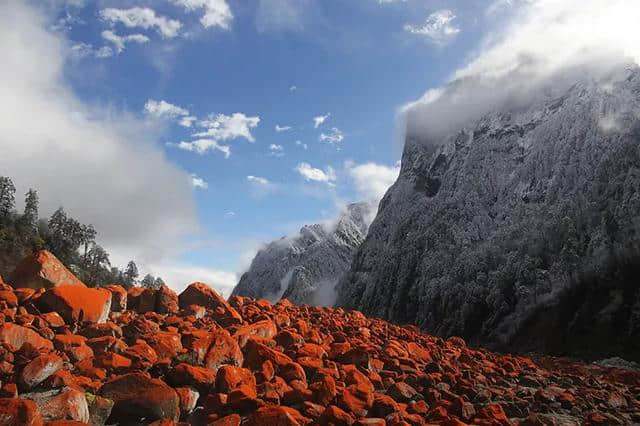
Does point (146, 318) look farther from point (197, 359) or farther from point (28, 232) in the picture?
point (28, 232)

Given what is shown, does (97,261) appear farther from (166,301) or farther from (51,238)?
(166,301)

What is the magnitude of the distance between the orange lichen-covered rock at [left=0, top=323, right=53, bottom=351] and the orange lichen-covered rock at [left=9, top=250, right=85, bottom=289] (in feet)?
17.4

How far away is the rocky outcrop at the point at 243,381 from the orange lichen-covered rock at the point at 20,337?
1.1 inches

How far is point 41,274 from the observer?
17.2m

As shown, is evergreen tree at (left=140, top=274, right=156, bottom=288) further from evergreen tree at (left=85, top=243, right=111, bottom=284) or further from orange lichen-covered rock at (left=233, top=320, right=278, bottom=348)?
orange lichen-covered rock at (left=233, top=320, right=278, bottom=348)

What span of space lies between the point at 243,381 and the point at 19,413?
4721 millimetres

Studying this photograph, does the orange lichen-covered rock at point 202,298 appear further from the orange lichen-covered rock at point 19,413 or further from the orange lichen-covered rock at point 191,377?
the orange lichen-covered rock at point 19,413

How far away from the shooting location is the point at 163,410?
9.57 m

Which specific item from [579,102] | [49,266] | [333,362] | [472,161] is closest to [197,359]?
[333,362]

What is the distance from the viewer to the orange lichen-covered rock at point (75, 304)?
48.0 feet

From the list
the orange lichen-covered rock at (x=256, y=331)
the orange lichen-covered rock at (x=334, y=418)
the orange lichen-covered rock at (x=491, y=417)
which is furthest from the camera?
the orange lichen-covered rock at (x=256, y=331)

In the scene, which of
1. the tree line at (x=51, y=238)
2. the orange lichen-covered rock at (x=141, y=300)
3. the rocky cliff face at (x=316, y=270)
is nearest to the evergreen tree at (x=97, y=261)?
the tree line at (x=51, y=238)

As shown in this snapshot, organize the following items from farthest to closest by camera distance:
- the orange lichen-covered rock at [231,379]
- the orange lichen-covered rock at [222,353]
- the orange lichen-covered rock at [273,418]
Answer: the orange lichen-covered rock at [222,353], the orange lichen-covered rock at [231,379], the orange lichen-covered rock at [273,418]

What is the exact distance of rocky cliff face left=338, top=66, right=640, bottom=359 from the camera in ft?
179
